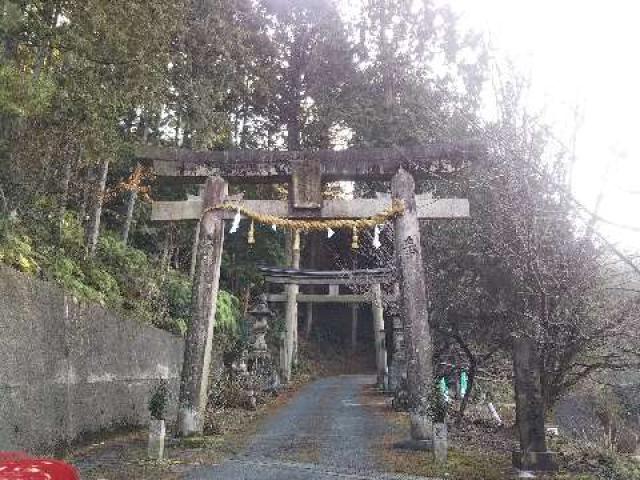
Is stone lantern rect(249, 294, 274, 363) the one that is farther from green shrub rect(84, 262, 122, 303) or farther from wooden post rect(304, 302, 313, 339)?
wooden post rect(304, 302, 313, 339)

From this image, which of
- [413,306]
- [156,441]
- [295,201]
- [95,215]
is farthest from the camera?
[95,215]

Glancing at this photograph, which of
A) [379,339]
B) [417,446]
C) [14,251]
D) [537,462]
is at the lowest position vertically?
[417,446]

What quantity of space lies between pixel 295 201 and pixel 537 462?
16.8ft

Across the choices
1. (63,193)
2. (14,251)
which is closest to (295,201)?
(63,193)

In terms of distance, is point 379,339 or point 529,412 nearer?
point 529,412

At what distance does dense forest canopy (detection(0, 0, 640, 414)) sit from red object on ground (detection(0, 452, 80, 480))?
3488 millimetres

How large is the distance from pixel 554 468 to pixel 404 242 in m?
3.75

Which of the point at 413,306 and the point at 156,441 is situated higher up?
the point at 413,306

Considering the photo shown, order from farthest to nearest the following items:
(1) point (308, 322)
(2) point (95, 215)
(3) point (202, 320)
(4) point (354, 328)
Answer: (4) point (354, 328)
(1) point (308, 322)
(2) point (95, 215)
(3) point (202, 320)

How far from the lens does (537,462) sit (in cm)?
619

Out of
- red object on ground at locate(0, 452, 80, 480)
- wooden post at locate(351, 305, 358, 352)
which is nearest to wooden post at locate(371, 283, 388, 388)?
wooden post at locate(351, 305, 358, 352)

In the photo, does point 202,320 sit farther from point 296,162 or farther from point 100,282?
point 296,162

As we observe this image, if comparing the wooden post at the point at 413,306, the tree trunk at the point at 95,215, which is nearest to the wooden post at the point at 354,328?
the tree trunk at the point at 95,215

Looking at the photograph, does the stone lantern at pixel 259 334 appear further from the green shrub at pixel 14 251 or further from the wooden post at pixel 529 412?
the wooden post at pixel 529 412
